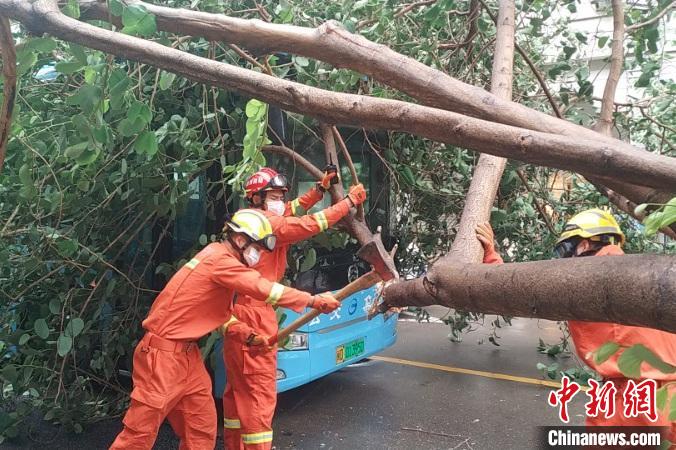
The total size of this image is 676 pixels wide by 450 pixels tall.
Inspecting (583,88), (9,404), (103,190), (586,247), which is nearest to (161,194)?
(103,190)

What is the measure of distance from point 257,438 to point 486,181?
2.24 metres

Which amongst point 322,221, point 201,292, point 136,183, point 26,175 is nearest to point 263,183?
point 322,221

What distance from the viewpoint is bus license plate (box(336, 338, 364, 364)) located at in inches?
190

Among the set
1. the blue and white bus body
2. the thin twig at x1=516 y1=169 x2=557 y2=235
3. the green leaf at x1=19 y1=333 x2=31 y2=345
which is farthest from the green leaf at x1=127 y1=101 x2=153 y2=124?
the thin twig at x1=516 y1=169 x2=557 y2=235

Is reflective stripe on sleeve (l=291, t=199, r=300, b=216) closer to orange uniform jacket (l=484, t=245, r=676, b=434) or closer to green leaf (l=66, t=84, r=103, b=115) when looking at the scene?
orange uniform jacket (l=484, t=245, r=676, b=434)

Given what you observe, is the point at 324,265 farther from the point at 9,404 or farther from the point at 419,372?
the point at 9,404

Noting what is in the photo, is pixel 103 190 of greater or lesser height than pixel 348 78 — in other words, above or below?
below

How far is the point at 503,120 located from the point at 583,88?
11.3 feet

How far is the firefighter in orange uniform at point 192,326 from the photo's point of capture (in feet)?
10.7

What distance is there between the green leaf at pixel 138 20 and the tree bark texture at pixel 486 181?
1.22 meters

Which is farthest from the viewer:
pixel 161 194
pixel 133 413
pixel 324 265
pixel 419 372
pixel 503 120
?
pixel 419 372

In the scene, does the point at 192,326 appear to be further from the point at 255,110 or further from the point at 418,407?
the point at 418,407

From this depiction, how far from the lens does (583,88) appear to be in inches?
176

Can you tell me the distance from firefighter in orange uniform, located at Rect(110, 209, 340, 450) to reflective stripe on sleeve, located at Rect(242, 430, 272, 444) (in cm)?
24
